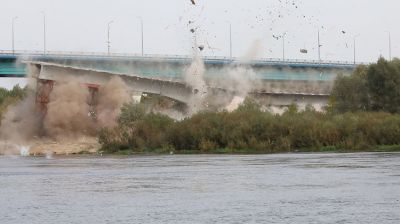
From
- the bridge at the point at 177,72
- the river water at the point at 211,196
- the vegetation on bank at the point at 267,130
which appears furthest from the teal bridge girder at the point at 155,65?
the river water at the point at 211,196

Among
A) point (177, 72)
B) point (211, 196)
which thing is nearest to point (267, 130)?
point (177, 72)

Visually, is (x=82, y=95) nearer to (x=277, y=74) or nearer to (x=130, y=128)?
(x=130, y=128)

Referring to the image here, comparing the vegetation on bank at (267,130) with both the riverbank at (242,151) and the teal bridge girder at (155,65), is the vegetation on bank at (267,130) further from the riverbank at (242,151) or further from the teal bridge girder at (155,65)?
the teal bridge girder at (155,65)

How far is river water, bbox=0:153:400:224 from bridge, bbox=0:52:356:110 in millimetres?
51805

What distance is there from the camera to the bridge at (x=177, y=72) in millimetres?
96712

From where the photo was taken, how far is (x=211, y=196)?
99.0 ft

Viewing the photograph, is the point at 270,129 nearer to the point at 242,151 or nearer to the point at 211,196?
the point at 242,151

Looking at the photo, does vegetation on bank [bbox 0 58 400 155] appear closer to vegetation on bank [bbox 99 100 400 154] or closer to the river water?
vegetation on bank [bbox 99 100 400 154]

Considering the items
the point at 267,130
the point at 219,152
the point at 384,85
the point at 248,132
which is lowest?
the point at 219,152

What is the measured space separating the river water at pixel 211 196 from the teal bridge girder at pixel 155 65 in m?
61.6

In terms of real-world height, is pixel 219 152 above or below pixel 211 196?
above

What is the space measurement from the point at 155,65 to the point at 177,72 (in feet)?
12.6

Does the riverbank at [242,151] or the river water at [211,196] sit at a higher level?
the riverbank at [242,151]

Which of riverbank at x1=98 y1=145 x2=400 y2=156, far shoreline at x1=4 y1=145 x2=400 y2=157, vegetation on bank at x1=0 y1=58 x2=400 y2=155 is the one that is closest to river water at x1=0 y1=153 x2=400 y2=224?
far shoreline at x1=4 y1=145 x2=400 y2=157
